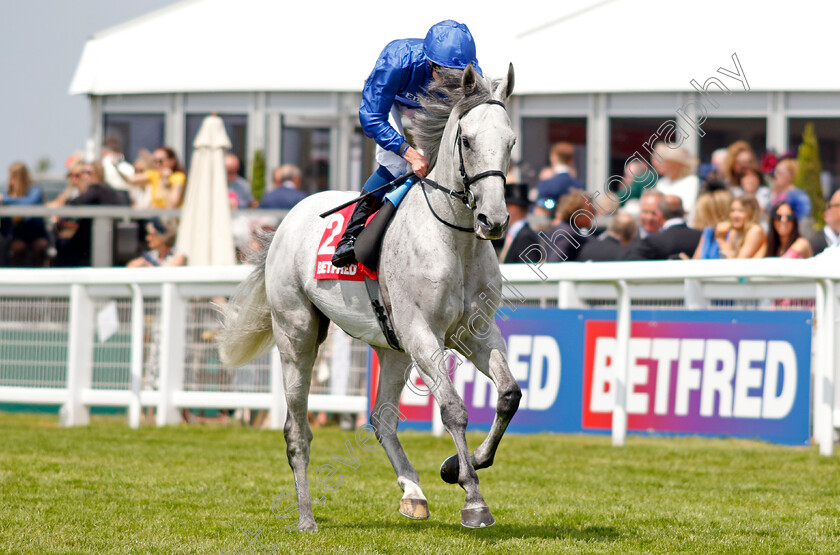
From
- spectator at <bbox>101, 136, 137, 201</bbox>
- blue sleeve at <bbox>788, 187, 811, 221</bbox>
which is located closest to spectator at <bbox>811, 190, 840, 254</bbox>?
blue sleeve at <bbox>788, 187, 811, 221</bbox>

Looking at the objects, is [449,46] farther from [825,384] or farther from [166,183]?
[166,183]

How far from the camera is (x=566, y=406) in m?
9.45

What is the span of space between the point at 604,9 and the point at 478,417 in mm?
7012

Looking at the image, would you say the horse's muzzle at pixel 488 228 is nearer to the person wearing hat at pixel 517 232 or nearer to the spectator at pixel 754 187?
the person wearing hat at pixel 517 232

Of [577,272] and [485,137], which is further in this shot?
[577,272]

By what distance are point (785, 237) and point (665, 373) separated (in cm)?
169

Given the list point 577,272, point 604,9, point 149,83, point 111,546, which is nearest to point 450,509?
point 111,546

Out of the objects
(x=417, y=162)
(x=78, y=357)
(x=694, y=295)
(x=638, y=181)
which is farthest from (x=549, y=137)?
(x=417, y=162)

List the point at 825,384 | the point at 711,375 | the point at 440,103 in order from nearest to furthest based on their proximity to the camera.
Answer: the point at 440,103
the point at 825,384
the point at 711,375

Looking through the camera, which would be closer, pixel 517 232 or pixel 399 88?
pixel 399 88

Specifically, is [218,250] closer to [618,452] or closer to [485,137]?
[618,452]

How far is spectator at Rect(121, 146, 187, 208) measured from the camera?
1413cm

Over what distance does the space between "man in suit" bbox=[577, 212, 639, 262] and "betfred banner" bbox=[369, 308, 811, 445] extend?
107 cm

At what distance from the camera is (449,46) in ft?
18.6
